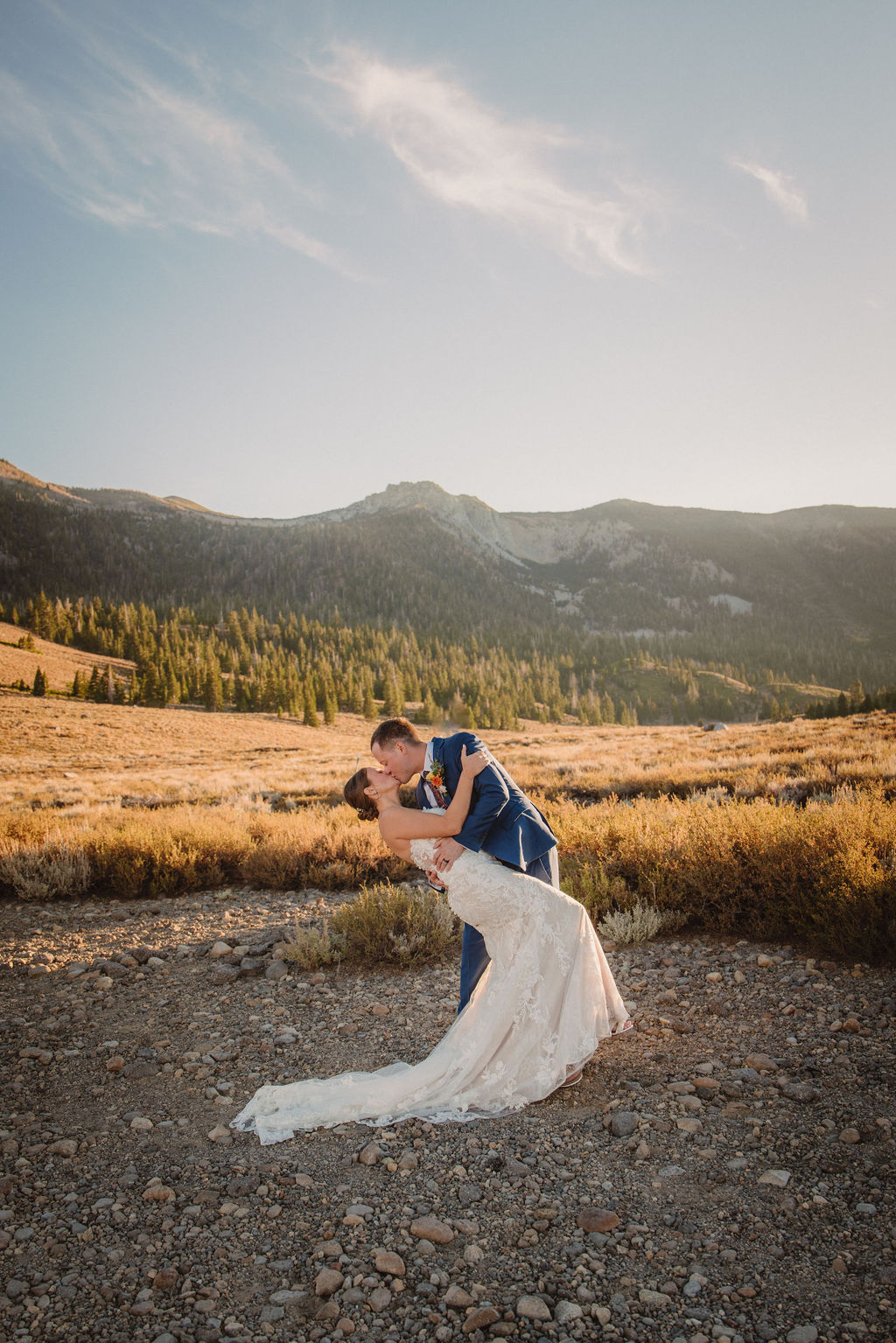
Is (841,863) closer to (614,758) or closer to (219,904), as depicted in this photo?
(219,904)

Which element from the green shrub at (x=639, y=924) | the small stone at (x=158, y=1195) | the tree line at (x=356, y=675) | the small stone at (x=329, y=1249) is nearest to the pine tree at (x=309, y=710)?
the tree line at (x=356, y=675)

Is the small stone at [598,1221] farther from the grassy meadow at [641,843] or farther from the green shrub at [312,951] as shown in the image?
the green shrub at [312,951]

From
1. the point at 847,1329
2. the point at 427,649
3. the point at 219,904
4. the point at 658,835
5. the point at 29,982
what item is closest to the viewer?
the point at 847,1329

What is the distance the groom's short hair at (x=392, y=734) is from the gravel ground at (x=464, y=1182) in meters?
2.33

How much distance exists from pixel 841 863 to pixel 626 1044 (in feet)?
8.52

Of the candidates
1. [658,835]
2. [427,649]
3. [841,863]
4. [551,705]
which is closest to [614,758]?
[658,835]

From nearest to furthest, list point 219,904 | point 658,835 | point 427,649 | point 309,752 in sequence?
point 658,835 → point 219,904 → point 309,752 → point 427,649

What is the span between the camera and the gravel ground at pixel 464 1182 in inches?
99.4

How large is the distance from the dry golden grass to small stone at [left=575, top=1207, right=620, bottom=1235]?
67542mm

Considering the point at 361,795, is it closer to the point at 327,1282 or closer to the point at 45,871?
the point at 327,1282

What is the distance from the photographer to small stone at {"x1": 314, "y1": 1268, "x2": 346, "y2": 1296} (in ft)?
8.79

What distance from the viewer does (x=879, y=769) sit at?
12336mm

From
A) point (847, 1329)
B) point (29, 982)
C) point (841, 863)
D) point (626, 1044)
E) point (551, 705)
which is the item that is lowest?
point (551, 705)

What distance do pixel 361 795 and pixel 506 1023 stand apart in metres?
1.74
